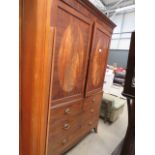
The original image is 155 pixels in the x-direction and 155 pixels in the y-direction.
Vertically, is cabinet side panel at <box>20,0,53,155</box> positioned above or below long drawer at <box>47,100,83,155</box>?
above

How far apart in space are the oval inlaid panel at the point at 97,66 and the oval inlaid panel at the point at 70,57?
315 mm

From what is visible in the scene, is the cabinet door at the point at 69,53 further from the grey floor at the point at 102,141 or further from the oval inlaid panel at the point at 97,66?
the grey floor at the point at 102,141

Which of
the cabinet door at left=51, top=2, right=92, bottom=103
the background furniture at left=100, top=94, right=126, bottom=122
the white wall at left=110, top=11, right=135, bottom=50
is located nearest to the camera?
the cabinet door at left=51, top=2, right=92, bottom=103

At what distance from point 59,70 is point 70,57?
188 millimetres

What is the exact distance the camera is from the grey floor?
1798 millimetres

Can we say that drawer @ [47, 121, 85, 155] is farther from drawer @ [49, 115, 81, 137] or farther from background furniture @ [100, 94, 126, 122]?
background furniture @ [100, 94, 126, 122]

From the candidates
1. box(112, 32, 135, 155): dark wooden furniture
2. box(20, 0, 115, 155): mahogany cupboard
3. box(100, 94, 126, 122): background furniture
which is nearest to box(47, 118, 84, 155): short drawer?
box(20, 0, 115, 155): mahogany cupboard

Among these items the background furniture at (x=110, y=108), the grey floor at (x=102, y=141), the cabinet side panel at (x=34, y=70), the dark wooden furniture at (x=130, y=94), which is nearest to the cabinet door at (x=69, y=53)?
the cabinet side panel at (x=34, y=70)

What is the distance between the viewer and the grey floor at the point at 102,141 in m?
1.80

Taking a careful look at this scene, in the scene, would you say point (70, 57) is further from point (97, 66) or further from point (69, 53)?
point (97, 66)

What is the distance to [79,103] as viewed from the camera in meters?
1.61

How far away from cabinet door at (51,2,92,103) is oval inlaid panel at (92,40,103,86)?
217mm
